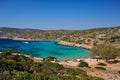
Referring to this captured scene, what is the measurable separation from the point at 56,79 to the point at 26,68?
9.27 meters

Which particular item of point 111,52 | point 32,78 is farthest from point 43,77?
point 111,52

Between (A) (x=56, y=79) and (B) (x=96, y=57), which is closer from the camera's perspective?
(A) (x=56, y=79)

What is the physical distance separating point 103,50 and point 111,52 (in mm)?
3005

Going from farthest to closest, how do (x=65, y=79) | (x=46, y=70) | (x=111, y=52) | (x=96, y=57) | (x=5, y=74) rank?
(x=96, y=57) → (x=111, y=52) → (x=46, y=70) → (x=65, y=79) → (x=5, y=74)

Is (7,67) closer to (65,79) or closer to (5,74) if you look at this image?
(5,74)

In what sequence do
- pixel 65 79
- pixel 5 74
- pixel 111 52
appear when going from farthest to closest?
pixel 111 52 → pixel 65 79 → pixel 5 74

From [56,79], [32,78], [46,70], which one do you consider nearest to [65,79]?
[56,79]

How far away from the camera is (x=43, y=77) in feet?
56.7

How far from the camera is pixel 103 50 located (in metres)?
57.1

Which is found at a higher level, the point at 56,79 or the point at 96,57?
the point at 56,79

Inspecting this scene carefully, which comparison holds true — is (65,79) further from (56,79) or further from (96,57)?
(96,57)

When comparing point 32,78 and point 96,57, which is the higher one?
point 32,78

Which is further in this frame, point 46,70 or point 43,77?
point 46,70

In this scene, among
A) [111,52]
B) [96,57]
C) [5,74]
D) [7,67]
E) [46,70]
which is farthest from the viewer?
[96,57]
